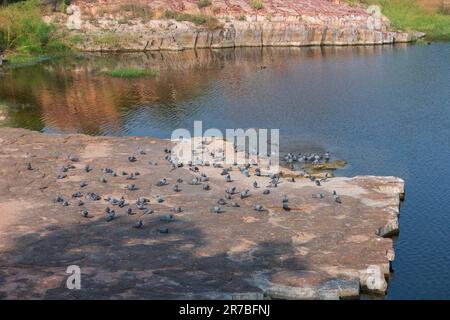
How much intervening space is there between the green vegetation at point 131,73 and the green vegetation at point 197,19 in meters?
21.1

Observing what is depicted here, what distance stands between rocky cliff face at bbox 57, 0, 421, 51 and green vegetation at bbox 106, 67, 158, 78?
58.7ft

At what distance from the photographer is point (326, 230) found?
27312mm

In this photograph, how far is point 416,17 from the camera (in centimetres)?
9738

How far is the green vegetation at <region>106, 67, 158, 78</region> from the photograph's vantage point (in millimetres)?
70188

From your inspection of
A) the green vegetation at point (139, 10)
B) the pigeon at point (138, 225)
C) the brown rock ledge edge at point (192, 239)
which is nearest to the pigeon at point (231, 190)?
the brown rock ledge edge at point (192, 239)

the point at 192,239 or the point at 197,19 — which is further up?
the point at 197,19

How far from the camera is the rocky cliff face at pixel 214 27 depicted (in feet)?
293

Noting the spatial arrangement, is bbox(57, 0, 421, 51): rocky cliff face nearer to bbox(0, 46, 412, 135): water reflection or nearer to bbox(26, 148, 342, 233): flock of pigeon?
bbox(0, 46, 412, 135): water reflection

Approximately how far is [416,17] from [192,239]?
81.6m

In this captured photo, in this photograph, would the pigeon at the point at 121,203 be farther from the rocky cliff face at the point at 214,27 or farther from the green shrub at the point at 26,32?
the rocky cliff face at the point at 214,27

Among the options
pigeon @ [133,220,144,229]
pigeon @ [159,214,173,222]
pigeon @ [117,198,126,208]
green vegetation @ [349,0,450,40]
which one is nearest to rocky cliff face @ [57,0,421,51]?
green vegetation @ [349,0,450,40]

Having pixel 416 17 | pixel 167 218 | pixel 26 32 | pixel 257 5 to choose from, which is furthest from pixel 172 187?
pixel 416 17

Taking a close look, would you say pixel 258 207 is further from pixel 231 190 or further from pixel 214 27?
pixel 214 27
